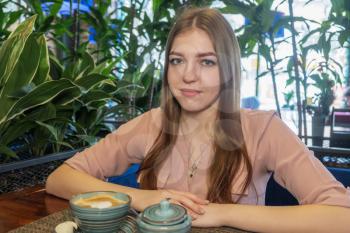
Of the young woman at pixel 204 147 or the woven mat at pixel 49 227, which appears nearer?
the woven mat at pixel 49 227

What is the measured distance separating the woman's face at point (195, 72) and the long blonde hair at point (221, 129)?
0.07ft

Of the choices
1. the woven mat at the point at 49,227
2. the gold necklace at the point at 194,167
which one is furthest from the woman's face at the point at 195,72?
the woven mat at the point at 49,227

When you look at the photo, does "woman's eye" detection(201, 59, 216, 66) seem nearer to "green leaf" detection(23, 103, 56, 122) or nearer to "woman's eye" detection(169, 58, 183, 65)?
"woman's eye" detection(169, 58, 183, 65)

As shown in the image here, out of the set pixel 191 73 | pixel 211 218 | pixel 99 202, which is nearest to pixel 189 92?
pixel 191 73

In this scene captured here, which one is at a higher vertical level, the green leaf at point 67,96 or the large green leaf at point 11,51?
the large green leaf at point 11,51

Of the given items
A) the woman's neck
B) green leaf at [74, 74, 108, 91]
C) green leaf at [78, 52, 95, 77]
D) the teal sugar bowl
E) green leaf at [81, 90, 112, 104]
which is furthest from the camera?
green leaf at [78, 52, 95, 77]

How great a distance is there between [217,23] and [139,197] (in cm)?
56

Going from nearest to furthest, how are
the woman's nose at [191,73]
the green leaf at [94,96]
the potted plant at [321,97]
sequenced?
the woman's nose at [191,73]
the green leaf at [94,96]
the potted plant at [321,97]

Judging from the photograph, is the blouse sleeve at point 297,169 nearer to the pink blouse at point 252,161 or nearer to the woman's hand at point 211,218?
the pink blouse at point 252,161

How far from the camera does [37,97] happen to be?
4.14 feet

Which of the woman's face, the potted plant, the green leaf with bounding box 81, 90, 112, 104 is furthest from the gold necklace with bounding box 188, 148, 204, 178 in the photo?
the potted plant

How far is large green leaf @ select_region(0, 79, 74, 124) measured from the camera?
1236 mm

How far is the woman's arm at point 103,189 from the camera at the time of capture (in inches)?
34.8

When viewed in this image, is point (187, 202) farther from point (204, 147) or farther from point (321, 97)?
point (321, 97)
